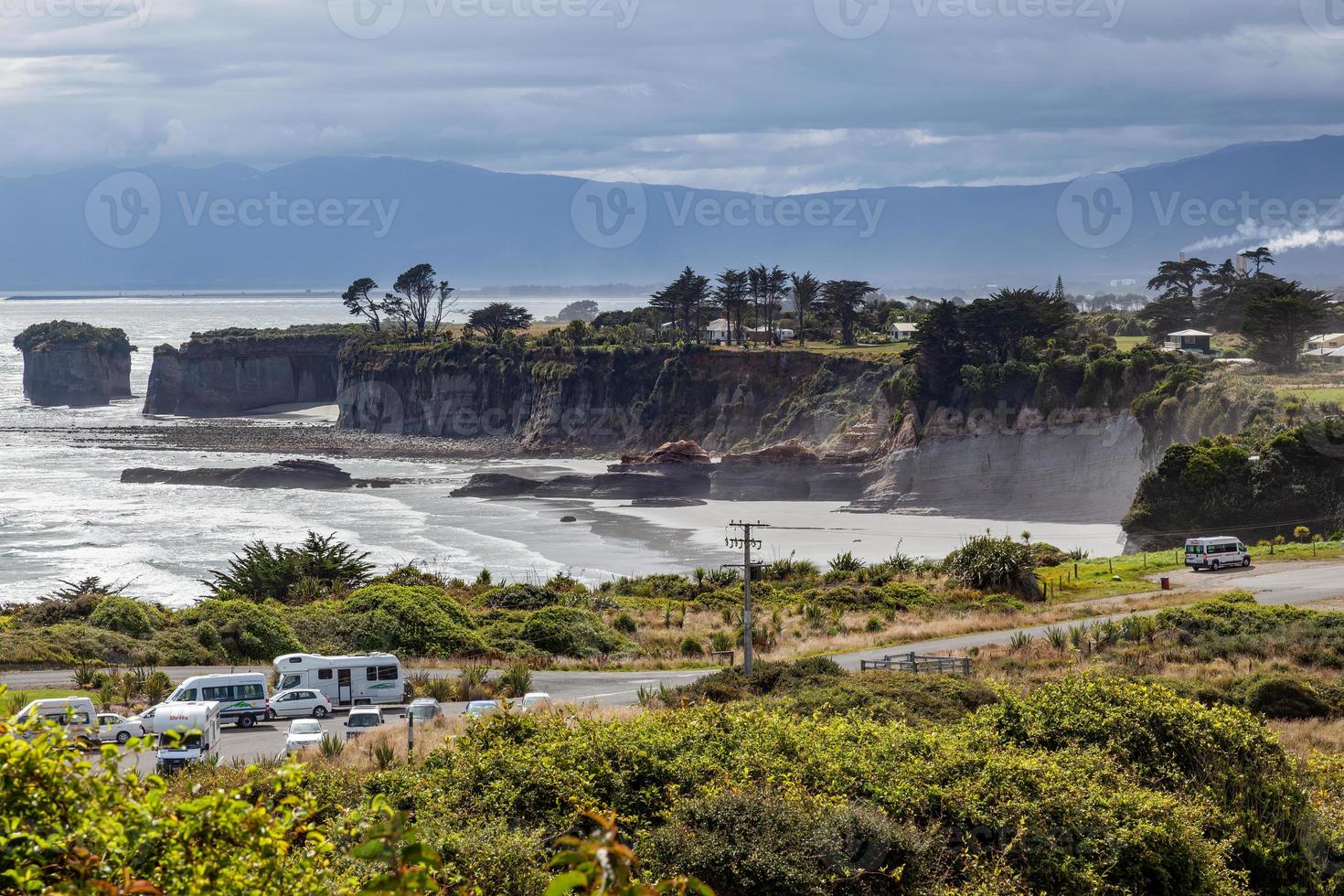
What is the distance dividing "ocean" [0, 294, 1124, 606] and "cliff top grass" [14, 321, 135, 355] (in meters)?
69.4

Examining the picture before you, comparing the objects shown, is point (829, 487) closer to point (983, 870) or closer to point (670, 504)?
point (670, 504)

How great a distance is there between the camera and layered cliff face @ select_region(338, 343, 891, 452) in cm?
9338

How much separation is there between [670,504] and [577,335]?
158 ft

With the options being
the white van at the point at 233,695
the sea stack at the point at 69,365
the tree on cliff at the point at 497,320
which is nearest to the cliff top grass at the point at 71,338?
the sea stack at the point at 69,365

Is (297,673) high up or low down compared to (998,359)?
down

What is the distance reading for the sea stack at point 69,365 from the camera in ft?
522

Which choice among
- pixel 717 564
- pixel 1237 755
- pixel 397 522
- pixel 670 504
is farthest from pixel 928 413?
pixel 1237 755

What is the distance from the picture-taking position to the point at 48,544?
6300cm

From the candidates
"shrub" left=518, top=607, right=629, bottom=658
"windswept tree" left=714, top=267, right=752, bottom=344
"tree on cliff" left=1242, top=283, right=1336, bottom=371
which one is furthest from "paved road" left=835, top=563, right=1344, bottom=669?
"windswept tree" left=714, top=267, right=752, bottom=344

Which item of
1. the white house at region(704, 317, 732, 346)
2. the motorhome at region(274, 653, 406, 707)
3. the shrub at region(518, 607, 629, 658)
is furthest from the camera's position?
the white house at region(704, 317, 732, 346)

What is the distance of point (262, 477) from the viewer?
3526 inches

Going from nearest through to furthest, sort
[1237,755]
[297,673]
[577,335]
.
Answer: [1237,755], [297,673], [577,335]

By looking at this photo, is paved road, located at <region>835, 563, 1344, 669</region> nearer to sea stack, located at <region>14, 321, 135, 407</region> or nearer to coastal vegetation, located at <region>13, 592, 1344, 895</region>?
coastal vegetation, located at <region>13, 592, 1344, 895</region>

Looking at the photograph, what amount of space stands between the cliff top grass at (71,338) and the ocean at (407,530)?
6940 cm
